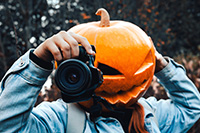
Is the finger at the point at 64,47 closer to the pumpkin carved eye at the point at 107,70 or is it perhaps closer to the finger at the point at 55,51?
the finger at the point at 55,51

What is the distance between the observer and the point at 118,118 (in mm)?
1927

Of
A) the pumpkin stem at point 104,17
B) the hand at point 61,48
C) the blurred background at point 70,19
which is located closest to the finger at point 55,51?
the hand at point 61,48

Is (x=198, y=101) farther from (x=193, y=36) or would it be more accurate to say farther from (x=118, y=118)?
(x=193, y=36)

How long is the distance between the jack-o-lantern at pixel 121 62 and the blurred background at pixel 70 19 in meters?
1.15

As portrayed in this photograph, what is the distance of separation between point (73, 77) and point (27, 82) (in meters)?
0.30

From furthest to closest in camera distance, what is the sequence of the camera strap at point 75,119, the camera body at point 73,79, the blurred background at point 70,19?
1. the blurred background at point 70,19
2. the camera strap at point 75,119
3. the camera body at point 73,79

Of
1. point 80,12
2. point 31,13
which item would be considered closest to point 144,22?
point 80,12

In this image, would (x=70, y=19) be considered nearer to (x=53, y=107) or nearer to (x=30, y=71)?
(x=53, y=107)

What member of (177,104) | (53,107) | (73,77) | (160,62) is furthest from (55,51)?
(177,104)

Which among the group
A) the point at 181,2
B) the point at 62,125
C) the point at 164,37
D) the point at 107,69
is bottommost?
the point at 164,37

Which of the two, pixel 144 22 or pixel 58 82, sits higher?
pixel 58 82

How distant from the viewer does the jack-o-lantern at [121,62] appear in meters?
1.81

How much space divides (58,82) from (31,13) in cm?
390

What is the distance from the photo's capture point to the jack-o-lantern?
1.81m
